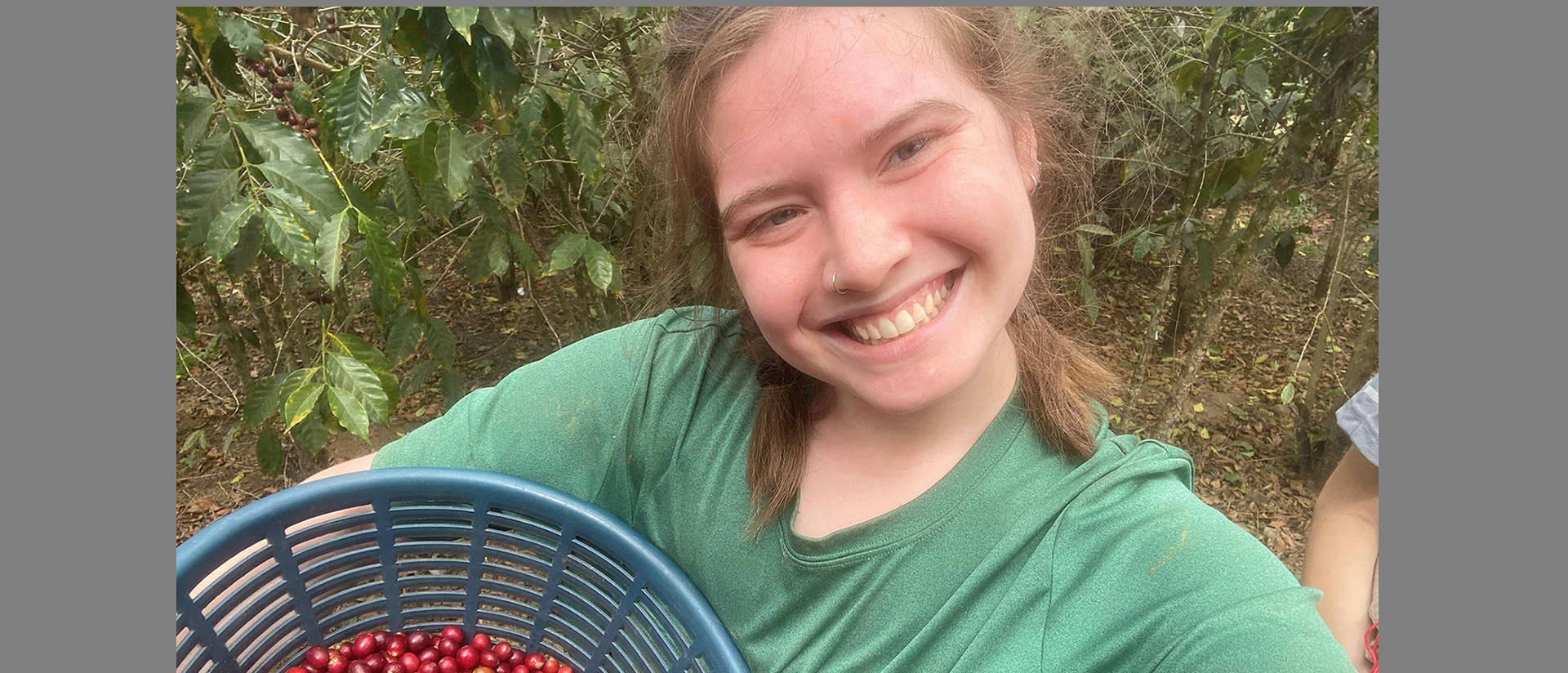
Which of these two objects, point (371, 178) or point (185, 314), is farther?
point (371, 178)

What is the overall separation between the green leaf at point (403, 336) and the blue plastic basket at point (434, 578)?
0.63ft

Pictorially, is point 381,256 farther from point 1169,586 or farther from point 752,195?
point 1169,586

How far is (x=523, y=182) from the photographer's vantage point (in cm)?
86

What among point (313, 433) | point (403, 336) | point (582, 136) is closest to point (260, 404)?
point (313, 433)

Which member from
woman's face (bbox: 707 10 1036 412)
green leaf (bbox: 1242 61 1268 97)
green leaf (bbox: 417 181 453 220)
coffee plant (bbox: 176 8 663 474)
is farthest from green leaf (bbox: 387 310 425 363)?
green leaf (bbox: 1242 61 1268 97)

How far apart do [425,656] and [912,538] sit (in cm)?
51

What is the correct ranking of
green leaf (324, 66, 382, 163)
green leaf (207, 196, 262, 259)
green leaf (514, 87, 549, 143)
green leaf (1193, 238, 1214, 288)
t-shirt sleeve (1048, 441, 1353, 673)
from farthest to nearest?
green leaf (1193, 238, 1214, 288), green leaf (514, 87, 549, 143), green leaf (324, 66, 382, 163), green leaf (207, 196, 262, 259), t-shirt sleeve (1048, 441, 1353, 673)

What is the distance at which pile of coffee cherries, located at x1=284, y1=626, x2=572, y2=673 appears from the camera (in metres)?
0.80

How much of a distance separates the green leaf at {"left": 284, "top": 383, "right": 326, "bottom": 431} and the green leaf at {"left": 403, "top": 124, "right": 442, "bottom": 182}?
0.67 ft

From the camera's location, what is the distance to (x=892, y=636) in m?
0.64

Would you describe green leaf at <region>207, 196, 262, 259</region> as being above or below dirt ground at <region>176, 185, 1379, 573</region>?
above

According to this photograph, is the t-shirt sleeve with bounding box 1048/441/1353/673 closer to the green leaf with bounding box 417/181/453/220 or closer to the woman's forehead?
the woman's forehead

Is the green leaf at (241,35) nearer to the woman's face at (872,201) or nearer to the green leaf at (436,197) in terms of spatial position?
the green leaf at (436,197)

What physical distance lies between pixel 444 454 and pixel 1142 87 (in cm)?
74
